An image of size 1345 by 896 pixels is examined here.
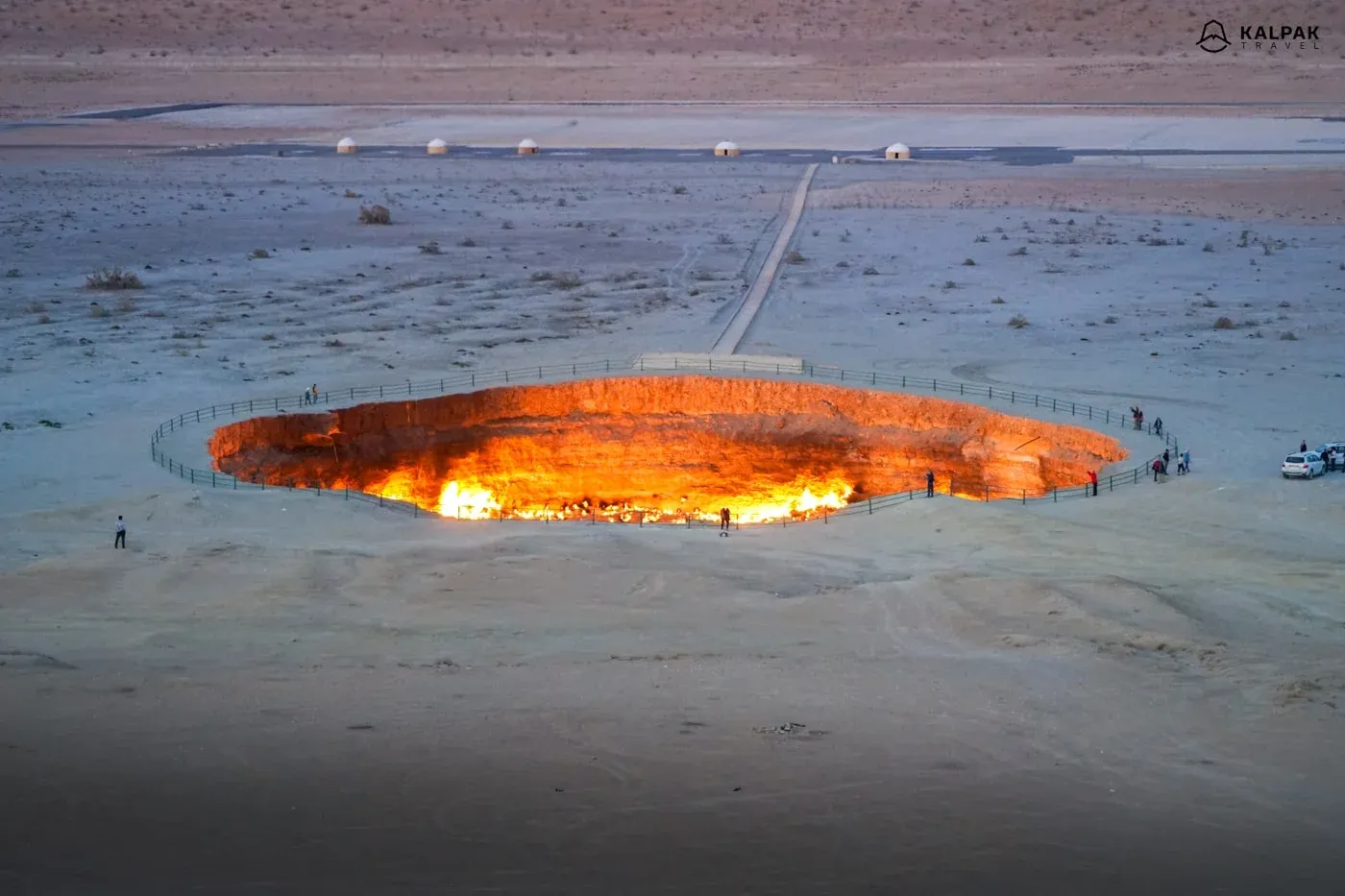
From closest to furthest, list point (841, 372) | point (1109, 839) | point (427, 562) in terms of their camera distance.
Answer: point (1109, 839), point (427, 562), point (841, 372)

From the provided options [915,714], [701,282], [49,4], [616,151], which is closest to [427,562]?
[915,714]

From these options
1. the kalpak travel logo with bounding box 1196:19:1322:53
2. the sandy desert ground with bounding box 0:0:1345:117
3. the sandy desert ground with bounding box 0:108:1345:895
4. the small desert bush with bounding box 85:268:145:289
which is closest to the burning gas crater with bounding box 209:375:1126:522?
the sandy desert ground with bounding box 0:108:1345:895

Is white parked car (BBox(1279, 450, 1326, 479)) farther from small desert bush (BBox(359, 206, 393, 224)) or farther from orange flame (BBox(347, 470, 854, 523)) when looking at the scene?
small desert bush (BBox(359, 206, 393, 224))

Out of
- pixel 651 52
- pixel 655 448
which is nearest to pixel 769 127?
pixel 651 52

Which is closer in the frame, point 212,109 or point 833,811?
point 833,811

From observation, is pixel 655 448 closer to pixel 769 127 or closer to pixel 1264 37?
pixel 769 127

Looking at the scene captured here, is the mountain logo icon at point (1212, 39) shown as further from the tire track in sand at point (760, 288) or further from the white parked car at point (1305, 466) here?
the white parked car at point (1305, 466)

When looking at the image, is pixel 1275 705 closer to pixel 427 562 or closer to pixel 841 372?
pixel 427 562
